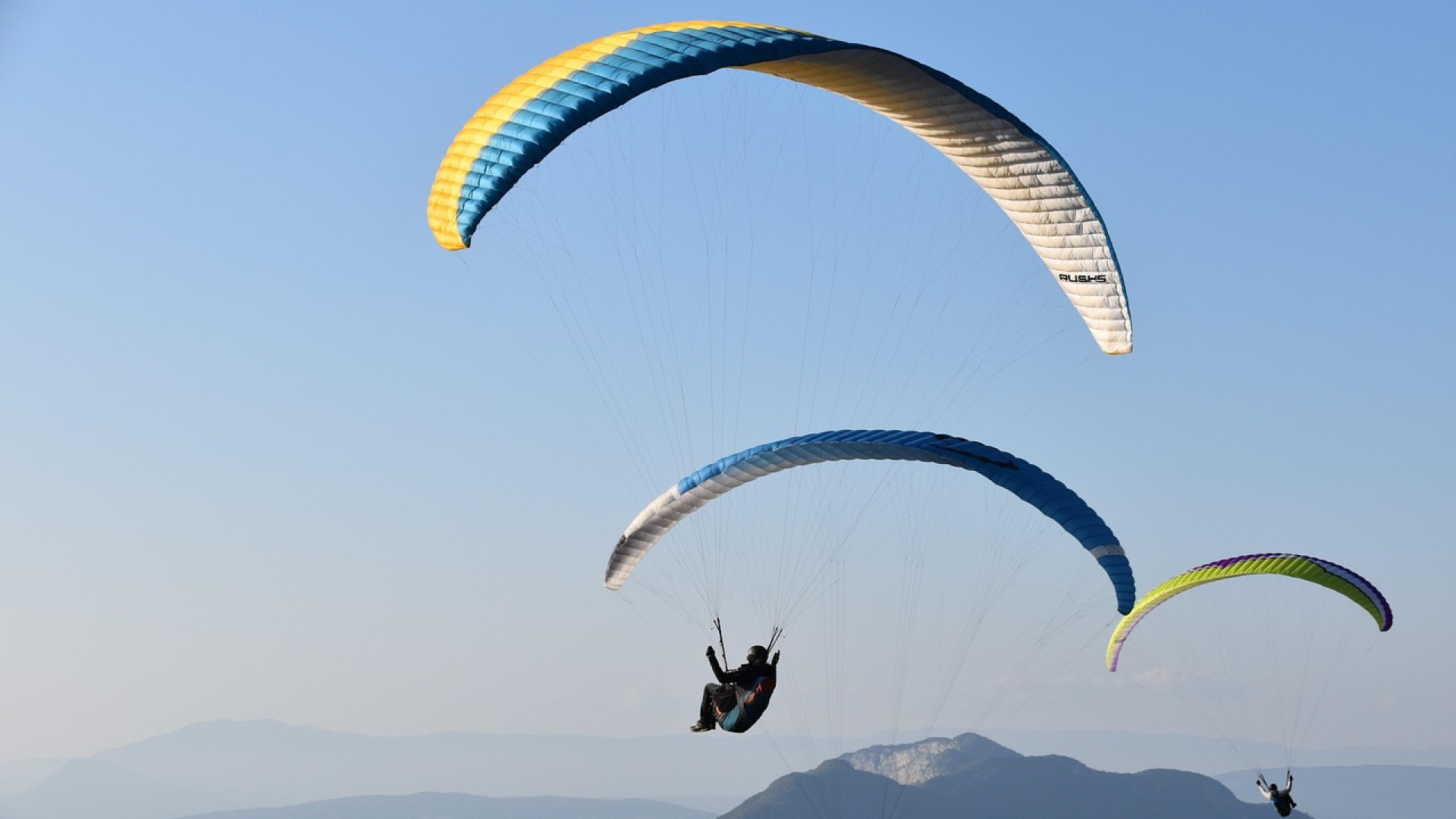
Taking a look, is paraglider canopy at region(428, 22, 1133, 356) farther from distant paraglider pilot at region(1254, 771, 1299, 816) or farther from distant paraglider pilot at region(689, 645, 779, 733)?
distant paraglider pilot at region(1254, 771, 1299, 816)

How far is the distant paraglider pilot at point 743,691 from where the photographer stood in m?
24.7

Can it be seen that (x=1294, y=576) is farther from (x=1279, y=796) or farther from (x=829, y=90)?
(x=829, y=90)

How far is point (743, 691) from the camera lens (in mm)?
24656

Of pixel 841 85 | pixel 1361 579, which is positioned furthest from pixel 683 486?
pixel 1361 579

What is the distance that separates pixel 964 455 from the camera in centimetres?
2355

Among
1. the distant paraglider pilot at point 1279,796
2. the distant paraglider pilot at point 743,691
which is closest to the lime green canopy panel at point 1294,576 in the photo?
the distant paraglider pilot at point 1279,796

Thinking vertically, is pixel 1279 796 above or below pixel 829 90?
below

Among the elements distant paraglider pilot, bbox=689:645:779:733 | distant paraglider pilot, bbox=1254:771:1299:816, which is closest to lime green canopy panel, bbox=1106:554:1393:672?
distant paraglider pilot, bbox=1254:771:1299:816

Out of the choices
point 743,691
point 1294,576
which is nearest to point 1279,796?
point 1294,576

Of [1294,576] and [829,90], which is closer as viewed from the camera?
[829,90]

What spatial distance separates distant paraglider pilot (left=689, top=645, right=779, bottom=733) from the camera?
24656 mm

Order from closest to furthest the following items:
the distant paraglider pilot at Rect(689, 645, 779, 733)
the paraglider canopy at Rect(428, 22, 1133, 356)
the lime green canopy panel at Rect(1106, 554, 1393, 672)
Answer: the paraglider canopy at Rect(428, 22, 1133, 356) < the distant paraglider pilot at Rect(689, 645, 779, 733) < the lime green canopy panel at Rect(1106, 554, 1393, 672)

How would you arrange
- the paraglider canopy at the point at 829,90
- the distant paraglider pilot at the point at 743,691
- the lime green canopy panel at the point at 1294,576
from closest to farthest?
the paraglider canopy at the point at 829,90, the distant paraglider pilot at the point at 743,691, the lime green canopy panel at the point at 1294,576

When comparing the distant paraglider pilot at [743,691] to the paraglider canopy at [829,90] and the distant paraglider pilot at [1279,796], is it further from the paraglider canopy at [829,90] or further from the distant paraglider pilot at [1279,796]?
the distant paraglider pilot at [1279,796]
